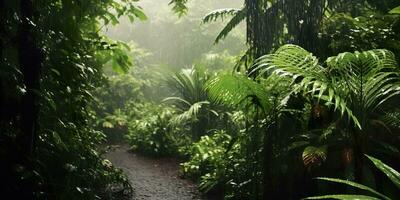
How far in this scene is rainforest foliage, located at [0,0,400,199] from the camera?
7.34 ft

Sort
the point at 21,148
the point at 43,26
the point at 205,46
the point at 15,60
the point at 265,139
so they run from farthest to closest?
the point at 205,46
the point at 265,139
the point at 43,26
the point at 15,60
the point at 21,148

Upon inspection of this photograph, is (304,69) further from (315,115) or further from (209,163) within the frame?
(209,163)

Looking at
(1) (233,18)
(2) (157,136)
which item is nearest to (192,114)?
(2) (157,136)

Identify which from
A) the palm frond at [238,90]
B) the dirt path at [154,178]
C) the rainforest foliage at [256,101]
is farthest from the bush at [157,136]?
the palm frond at [238,90]

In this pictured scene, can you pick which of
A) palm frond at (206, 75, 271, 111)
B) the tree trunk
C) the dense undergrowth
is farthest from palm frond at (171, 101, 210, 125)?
the tree trunk

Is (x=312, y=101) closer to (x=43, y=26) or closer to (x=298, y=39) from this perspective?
(x=298, y=39)

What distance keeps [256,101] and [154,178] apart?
2.83 meters

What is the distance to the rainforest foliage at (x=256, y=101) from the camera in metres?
2.24

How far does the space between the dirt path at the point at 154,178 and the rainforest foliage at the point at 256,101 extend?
0.69 feet

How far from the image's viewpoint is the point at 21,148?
7.24 feet

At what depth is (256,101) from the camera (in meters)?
3.35

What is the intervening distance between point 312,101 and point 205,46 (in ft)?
36.6

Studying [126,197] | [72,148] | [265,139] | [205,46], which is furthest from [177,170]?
[205,46]

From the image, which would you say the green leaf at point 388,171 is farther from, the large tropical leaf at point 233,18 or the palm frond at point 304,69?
the large tropical leaf at point 233,18
